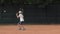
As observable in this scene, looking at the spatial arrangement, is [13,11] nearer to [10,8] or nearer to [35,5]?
[10,8]

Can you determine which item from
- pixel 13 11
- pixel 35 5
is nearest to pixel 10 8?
pixel 13 11

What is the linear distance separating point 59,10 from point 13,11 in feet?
16.4

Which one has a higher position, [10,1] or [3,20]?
[10,1]

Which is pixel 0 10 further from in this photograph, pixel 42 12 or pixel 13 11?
pixel 42 12

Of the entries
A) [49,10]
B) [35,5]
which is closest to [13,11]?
[35,5]

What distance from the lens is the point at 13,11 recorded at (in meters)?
22.2

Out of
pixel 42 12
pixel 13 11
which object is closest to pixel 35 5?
pixel 42 12

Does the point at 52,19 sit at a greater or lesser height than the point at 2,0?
lesser

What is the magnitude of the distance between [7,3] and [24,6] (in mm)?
1899

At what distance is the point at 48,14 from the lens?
22.2 m
